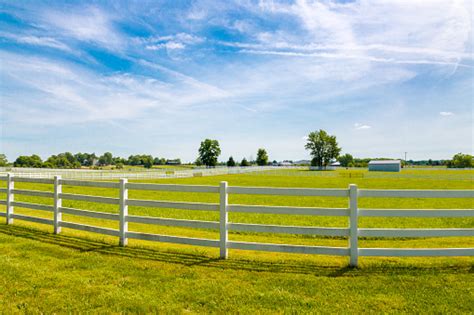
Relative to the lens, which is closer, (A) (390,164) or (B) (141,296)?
(B) (141,296)

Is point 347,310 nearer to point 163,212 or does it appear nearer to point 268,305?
point 268,305

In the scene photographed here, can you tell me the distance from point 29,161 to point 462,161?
157610 millimetres

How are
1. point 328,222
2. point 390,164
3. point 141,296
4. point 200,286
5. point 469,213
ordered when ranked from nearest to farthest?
1. point 141,296
2. point 200,286
3. point 469,213
4. point 328,222
5. point 390,164

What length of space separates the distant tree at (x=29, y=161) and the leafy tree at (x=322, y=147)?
93.6m

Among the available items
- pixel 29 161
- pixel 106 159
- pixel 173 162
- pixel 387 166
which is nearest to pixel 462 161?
pixel 387 166

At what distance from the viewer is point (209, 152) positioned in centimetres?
10862

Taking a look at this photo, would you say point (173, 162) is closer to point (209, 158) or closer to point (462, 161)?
point (209, 158)

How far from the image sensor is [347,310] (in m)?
Result: 4.13

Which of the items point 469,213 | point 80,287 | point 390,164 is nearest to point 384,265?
point 469,213

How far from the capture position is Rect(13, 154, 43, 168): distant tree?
98438 mm

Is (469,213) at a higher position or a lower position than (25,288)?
higher

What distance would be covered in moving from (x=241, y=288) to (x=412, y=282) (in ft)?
8.99

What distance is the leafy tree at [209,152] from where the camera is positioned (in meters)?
→ 108

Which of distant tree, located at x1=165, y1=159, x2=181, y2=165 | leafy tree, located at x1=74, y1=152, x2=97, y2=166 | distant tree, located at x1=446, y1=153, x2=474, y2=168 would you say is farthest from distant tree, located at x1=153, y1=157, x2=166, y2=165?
distant tree, located at x1=446, y1=153, x2=474, y2=168
